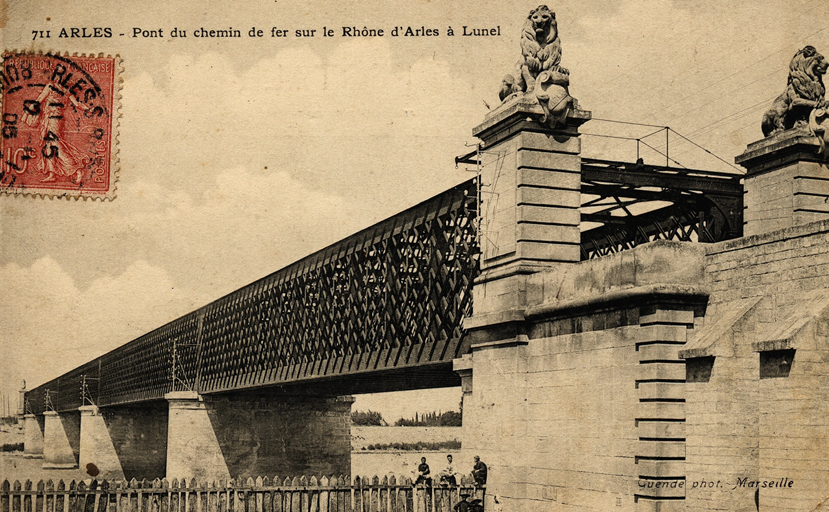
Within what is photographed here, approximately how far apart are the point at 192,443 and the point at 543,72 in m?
36.8

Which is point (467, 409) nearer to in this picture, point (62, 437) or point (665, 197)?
point (665, 197)

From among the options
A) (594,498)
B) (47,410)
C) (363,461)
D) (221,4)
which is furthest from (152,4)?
(47,410)

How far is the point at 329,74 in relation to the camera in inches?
→ 1014

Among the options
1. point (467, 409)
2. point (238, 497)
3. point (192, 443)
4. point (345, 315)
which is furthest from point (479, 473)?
point (192, 443)

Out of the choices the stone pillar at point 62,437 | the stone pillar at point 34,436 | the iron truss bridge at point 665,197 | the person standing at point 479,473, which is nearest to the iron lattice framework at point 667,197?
the iron truss bridge at point 665,197

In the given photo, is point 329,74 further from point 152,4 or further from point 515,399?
point 515,399

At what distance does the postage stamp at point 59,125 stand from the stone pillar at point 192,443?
1200 inches

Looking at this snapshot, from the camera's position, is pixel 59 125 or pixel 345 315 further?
Answer: pixel 345 315

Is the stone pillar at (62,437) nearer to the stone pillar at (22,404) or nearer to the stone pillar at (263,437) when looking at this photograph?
the stone pillar at (22,404)

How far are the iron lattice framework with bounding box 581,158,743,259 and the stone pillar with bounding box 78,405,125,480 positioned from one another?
53.1 meters

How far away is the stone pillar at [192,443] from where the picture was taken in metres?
49.6

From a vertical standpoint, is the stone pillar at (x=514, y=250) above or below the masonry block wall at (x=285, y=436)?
above

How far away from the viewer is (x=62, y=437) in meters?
104

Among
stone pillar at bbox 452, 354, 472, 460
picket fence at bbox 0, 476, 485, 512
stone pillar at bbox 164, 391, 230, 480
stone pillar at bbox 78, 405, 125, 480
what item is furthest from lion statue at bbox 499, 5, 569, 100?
stone pillar at bbox 78, 405, 125, 480
